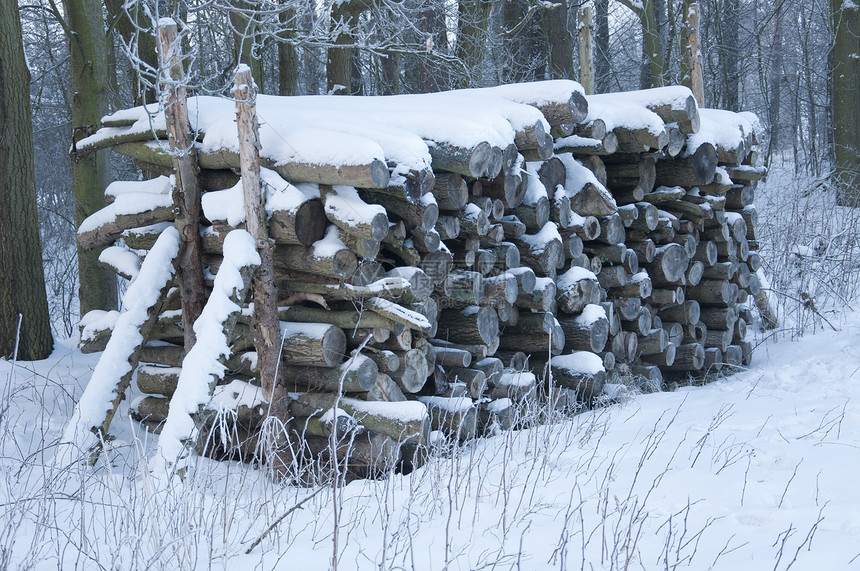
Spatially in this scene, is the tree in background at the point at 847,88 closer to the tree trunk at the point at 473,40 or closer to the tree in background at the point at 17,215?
the tree trunk at the point at 473,40

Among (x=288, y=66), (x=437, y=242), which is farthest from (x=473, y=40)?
(x=437, y=242)

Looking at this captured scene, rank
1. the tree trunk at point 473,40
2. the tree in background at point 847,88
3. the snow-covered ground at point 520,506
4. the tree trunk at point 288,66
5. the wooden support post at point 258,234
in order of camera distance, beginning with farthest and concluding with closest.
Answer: the tree in background at point 847,88 < the tree trunk at point 473,40 < the tree trunk at point 288,66 < the wooden support post at point 258,234 < the snow-covered ground at point 520,506

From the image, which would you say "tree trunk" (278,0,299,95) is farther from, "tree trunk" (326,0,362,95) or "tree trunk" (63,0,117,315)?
"tree trunk" (63,0,117,315)

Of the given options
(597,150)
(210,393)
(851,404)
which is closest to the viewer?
(210,393)

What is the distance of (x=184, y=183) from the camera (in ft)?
14.8

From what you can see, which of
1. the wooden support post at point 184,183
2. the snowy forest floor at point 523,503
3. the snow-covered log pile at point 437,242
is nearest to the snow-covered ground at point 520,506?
the snowy forest floor at point 523,503

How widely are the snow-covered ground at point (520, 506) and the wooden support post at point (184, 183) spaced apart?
3.50 ft

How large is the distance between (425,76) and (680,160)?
7308 mm

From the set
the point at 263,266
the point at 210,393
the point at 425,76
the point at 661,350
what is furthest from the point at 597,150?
the point at 425,76

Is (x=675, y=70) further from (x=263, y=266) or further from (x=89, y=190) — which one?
(x=263, y=266)

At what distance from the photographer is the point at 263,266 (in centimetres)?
428

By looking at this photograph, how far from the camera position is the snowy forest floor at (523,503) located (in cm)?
275

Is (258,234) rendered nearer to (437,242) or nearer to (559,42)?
(437,242)

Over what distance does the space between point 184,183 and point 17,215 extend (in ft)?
8.33
